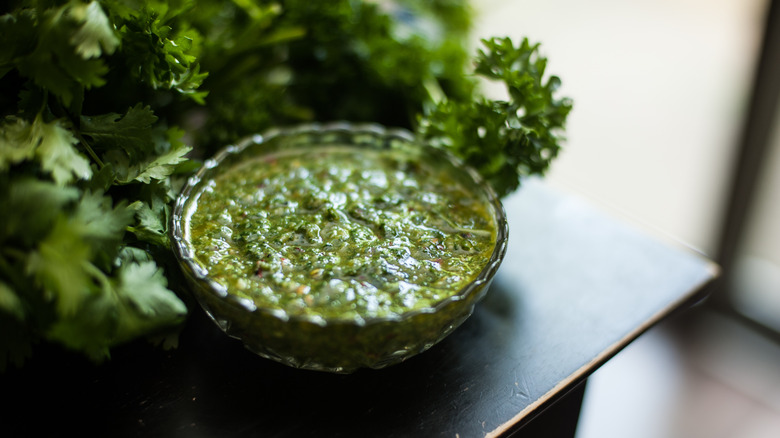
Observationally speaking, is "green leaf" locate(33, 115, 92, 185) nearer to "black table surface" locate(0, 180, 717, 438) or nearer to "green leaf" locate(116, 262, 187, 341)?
"green leaf" locate(116, 262, 187, 341)

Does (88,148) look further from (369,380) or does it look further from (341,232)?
(369,380)

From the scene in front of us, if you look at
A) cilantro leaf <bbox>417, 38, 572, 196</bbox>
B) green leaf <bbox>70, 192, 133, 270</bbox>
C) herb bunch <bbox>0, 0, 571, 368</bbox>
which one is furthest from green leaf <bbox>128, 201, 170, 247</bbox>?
cilantro leaf <bbox>417, 38, 572, 196</bbox>

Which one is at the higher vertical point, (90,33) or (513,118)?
(90,33)

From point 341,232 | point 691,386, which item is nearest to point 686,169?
point 691,386

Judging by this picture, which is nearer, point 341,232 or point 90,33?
point 90,33

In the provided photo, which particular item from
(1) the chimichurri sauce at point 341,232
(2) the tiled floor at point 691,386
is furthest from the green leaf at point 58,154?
(2) the tiled floor at point 691,386

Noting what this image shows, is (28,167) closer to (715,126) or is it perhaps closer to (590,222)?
(590,222)

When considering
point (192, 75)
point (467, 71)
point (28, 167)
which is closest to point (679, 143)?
point (467, 71)
